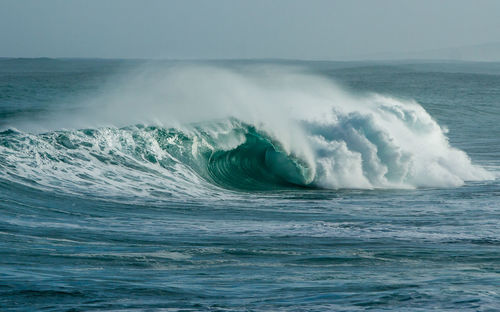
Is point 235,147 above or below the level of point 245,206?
above

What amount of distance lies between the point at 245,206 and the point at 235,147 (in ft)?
18.2

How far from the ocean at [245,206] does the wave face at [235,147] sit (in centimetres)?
5

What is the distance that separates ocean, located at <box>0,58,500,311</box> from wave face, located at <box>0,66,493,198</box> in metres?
0.05

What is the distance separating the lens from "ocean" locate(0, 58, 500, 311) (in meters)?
7.03

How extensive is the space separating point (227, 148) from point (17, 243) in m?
9.65

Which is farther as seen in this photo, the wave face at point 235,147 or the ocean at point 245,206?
the wave face at point 235,147

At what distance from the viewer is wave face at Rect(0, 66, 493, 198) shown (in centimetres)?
1373

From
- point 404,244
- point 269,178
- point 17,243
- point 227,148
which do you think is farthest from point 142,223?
point 227,148

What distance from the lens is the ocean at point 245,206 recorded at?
7.03 metres

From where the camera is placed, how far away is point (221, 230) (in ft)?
33.1

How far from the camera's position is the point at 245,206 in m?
12.6

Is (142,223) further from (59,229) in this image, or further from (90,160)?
(90,160)

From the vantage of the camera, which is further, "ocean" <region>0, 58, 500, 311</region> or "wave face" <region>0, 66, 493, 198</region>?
"wave face" <region>0, 66, 493, 198</region>

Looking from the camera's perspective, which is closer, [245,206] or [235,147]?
[245,206]
